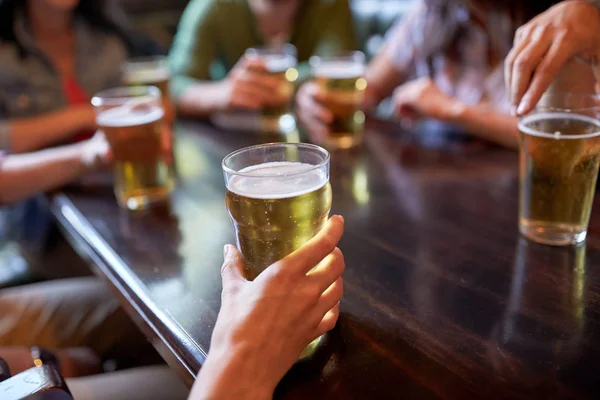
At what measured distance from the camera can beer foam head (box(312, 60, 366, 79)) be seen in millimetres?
1464

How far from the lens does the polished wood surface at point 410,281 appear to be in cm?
60

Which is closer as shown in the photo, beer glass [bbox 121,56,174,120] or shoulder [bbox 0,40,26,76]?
beer glass [bbox 121,56,174,120]

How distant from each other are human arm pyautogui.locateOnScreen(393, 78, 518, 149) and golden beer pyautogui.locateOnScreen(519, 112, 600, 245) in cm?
40

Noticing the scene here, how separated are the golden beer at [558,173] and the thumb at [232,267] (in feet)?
1.69

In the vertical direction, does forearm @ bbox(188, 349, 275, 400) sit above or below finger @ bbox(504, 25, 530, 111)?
below

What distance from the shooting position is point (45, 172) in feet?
4.20

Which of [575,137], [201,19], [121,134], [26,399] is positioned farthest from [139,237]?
[201,19]

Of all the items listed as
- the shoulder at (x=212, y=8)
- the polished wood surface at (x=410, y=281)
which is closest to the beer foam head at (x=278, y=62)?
the polished wood surface at (x=410, y=281)

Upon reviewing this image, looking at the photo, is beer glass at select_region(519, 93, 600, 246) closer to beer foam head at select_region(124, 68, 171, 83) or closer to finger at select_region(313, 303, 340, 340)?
finger at select_region(313, 303, 340, 340)

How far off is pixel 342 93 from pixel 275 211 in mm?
893

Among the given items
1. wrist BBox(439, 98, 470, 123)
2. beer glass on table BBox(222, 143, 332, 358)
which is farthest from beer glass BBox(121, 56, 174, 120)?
beer glass on table BBox(222, 143, 332, 358)

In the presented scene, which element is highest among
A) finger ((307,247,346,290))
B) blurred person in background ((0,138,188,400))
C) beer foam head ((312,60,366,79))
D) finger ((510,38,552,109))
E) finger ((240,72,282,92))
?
finger ((510,38,552,109))

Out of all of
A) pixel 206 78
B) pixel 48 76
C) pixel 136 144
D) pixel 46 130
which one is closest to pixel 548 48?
pixel 136 144

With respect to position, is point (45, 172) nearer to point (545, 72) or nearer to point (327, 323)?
point (327, 323)
